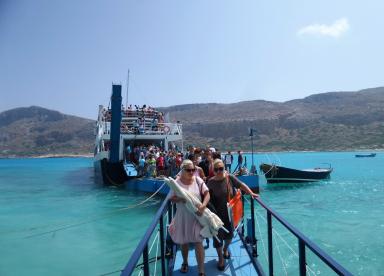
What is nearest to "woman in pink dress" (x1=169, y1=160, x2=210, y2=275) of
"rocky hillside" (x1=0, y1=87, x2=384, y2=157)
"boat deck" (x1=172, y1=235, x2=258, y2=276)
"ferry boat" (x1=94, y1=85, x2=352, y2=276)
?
"ferry boat" (x1=94, y1=85, x2=352, y2=276)

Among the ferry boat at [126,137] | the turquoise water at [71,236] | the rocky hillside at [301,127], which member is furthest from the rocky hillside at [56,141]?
the turquoise water at [71,236]

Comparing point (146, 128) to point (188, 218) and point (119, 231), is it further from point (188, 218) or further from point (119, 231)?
point (188, 218)

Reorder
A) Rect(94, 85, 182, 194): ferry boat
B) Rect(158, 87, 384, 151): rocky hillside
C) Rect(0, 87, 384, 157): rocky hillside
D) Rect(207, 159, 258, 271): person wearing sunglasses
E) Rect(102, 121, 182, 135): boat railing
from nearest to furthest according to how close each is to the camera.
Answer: Rect(207, 159, 258, 271): person wearing sunglasses
Rect(94, 85, 182, 194): ferry boat
Rect(102, 121, 182, 135): boat railing
Rect(158, 87, 384, 151): rocky hillside
Rect(0, 87, 384, 157): rocky hillside

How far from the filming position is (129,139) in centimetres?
2244

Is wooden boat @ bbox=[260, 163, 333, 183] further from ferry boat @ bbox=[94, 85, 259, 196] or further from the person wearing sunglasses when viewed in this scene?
the person wearing sunglasses

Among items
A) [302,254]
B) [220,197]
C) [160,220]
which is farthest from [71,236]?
[302,254]

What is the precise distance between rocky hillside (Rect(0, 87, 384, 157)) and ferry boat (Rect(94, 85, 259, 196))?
293 ft

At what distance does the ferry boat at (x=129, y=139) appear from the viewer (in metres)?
18.0

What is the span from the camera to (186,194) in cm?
415

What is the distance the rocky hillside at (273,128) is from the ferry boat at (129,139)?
89.2 m

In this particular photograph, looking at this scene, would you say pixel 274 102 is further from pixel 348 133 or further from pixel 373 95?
Answer: pixel 348 133

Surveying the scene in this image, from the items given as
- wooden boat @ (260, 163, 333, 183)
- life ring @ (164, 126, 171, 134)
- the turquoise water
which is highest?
life ring @ (164, 126, 171, 134)

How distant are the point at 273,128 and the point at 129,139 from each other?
134290 mm

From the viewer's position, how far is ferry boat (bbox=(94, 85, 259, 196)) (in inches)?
707
